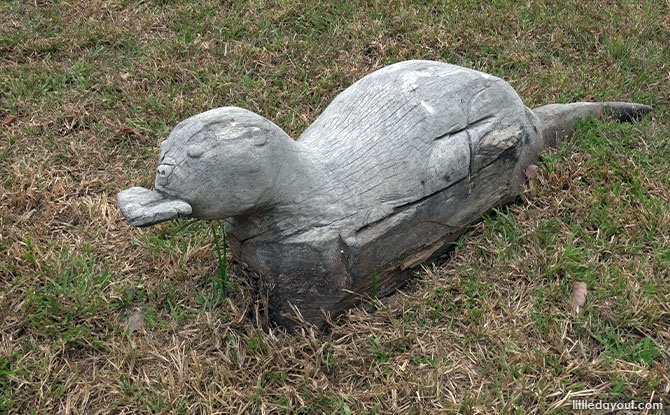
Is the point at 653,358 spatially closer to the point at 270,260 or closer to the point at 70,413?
the point at 270,260

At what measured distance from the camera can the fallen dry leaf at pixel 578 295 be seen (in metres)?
2.30

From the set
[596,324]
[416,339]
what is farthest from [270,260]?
[596,324]

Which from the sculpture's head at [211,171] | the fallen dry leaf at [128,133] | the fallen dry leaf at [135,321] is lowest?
the fallen dry leaf at [135,321]

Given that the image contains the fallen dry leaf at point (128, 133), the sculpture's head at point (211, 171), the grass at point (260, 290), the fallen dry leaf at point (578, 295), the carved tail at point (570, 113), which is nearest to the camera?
the sculpture's head at point (211, 171)

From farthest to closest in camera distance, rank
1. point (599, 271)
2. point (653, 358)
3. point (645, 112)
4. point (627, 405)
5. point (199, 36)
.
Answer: point (199, 36) → point (645, 112) → point (599, 271) → point (653, 358) → point (627, 405)

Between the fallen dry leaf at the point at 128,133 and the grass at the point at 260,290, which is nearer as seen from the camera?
the grass at the point at 260,290

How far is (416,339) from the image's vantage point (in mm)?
2256

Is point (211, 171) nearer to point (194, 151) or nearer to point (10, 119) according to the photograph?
point (194, 151)

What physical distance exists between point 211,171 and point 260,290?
596 millimetres

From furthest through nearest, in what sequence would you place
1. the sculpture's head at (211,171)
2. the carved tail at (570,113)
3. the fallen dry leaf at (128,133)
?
the fallen dry leaf at (128,133) < the carved tail at (570,113) < the sculpture's head at (211,171)

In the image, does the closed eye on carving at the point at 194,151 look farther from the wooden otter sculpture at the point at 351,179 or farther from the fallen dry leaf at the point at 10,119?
the fallen dry leaf at the point at 10,119

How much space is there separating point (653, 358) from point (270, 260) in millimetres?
1470

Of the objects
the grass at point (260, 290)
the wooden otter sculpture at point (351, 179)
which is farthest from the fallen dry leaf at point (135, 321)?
the wooden otter sculpture at point (351, 179)

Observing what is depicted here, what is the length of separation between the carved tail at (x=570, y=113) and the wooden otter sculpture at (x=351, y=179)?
357 mm
